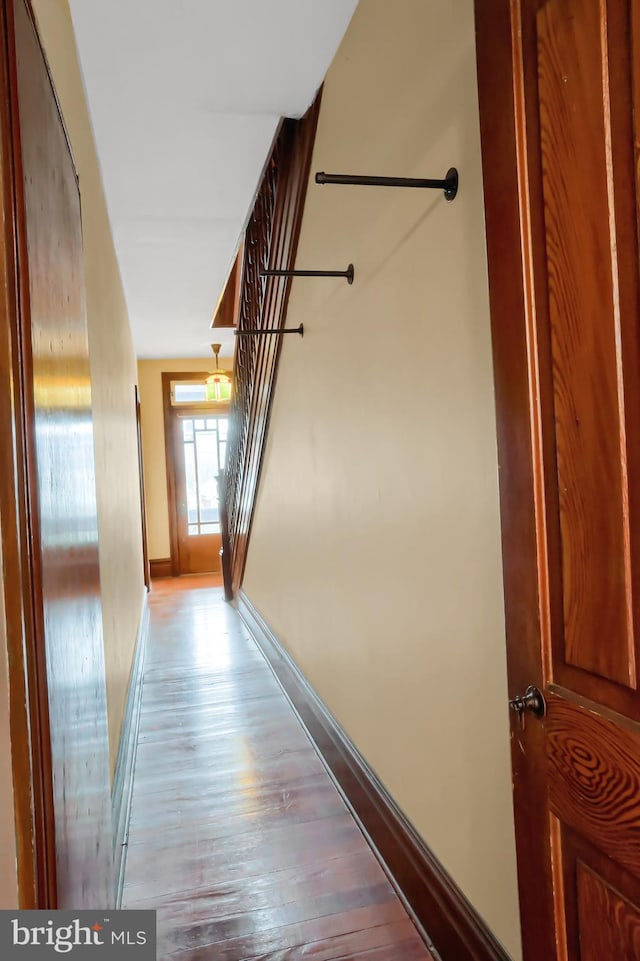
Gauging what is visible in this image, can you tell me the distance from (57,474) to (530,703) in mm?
910

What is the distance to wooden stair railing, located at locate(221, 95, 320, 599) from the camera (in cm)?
286

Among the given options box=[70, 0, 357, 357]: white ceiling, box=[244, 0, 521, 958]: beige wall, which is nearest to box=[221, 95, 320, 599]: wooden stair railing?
box=[70, 0, 357, 357]: white ceiling

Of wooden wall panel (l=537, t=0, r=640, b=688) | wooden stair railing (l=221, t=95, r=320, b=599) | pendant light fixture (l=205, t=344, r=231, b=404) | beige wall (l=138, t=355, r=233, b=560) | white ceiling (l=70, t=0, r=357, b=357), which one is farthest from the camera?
beige wall (l=138, t=355, r=233, b=560)

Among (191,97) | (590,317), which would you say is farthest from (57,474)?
(191,97)

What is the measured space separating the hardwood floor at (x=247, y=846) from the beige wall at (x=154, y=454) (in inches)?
179

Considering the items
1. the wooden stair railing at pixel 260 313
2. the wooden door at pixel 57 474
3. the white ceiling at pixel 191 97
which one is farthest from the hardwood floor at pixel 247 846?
the white ceiling at pixel 191 97

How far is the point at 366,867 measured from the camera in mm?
1913

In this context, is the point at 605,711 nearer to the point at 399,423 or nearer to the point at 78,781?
the point at 78,781

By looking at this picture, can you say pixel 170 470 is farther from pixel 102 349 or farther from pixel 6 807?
pixel 6 807

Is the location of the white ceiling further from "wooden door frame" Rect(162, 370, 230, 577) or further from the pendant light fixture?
"wooden door frame" Rect(162, 370, 230, 577)

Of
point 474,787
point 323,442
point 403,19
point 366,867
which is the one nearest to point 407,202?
point 403,19

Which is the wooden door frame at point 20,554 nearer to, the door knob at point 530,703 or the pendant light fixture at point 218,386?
the door knob at point 530,703

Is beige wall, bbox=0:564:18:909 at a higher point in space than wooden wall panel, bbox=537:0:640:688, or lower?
lower

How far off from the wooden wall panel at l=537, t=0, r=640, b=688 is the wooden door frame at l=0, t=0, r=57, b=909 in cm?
78
